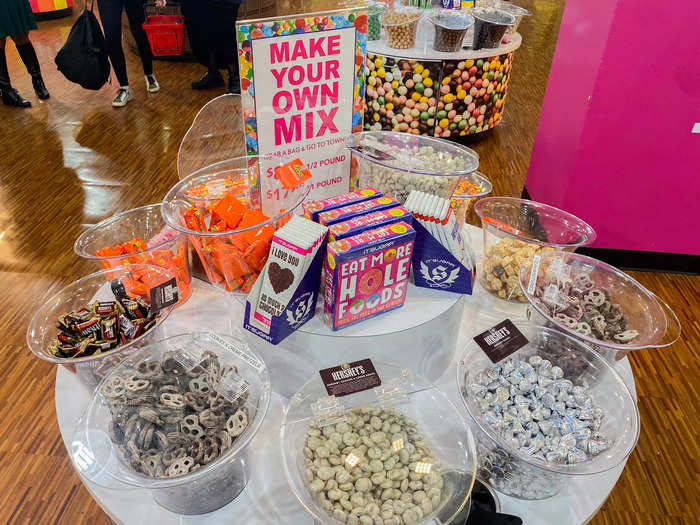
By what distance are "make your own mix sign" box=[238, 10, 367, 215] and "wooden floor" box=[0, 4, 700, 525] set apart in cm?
141

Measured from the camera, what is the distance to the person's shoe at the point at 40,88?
5000 mm

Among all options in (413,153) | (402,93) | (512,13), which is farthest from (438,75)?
(413,153)

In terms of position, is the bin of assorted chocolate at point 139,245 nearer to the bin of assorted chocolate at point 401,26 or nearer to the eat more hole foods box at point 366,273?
the eat more hole foods box at point 366,273

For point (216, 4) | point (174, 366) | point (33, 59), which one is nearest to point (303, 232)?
point (174, 366)

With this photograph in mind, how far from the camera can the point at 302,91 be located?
5.26 feet

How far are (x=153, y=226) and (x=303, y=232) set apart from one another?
92cm

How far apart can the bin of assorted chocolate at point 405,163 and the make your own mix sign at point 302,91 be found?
0.08 meters

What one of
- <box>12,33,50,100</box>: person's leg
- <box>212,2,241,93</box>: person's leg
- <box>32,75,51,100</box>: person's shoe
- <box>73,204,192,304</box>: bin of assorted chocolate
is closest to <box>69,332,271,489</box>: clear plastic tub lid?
<box>73,204,192,304</box>: bin of assorted chocolate

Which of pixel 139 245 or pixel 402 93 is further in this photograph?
pixel 402 93

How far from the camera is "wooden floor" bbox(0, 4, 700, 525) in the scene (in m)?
1.98

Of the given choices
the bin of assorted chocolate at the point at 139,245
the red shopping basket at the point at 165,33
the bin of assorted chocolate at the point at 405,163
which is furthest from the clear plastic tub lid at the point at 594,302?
the red shopping basket at the point at 165,33

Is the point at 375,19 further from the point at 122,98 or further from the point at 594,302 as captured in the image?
the point at 594,302

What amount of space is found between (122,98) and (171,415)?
4.62 m

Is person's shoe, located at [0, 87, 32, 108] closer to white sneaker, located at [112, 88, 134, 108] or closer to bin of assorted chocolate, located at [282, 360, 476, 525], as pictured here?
white sneaker, located at [112, 88, 134, 108]
